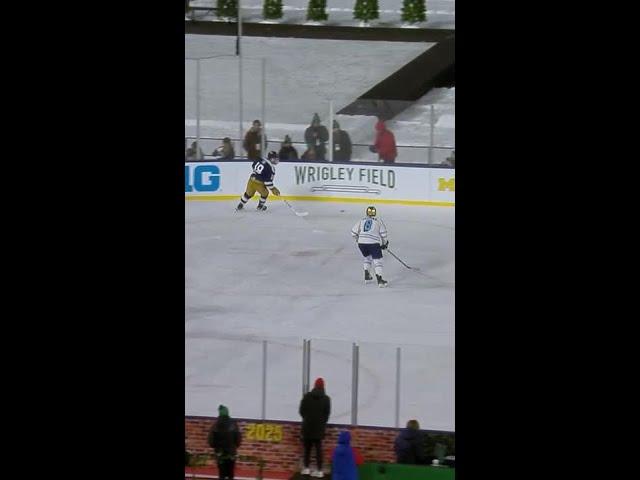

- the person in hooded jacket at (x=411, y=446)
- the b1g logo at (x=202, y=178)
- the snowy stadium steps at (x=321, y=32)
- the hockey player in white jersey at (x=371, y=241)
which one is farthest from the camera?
the snowy stadium steps at (x=321, y=32)

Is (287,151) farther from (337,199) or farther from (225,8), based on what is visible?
(225,8)

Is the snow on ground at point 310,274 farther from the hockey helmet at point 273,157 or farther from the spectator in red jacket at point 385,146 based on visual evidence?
the hockey helmet at point 273,157

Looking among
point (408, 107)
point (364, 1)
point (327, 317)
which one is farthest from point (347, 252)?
point (364, 1)

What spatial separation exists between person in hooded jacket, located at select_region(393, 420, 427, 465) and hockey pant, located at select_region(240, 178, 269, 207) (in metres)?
2.63

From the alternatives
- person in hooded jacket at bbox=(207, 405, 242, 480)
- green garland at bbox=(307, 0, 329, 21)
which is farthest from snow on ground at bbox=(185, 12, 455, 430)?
person in hooded jacket at bbox=(207, 405, 242, 480)

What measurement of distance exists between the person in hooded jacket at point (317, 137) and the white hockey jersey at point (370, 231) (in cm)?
101

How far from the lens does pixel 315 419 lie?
8195mm

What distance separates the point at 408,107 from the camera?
10453 mm

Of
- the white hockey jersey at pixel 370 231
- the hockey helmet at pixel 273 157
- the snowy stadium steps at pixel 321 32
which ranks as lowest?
the white hockey jersey at pixel 370 231

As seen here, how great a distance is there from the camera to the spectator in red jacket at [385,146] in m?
10.4

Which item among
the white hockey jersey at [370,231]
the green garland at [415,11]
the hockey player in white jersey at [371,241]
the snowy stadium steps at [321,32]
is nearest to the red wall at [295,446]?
the hockey player in white jersey at [371,241]

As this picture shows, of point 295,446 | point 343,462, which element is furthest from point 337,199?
point 343,462

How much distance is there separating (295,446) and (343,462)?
1.36 feet
